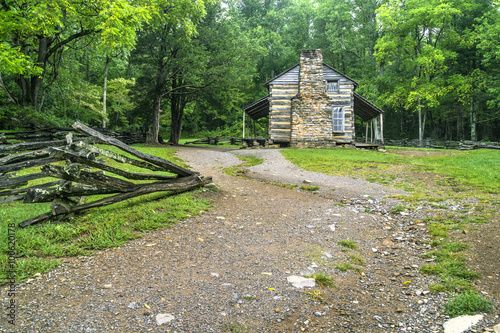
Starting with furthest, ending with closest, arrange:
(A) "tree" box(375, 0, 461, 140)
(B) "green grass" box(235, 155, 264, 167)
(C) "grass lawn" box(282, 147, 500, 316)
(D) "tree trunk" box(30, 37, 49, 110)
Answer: (A) "tree" box(375, 0, 461, 140) → (D) "tree trunk" box(30, 37, 49, 110) → (B) "green grass" box(235, 155, 264, 167) → (C) "grass lawn" box(282, 147, 500, 316)

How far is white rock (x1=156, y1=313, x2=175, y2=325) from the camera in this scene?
9.12 feet

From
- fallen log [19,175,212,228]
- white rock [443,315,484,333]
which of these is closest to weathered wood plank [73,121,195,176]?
fallen log [19,175,212,228]

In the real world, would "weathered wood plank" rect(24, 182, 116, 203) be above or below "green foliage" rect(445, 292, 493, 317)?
above

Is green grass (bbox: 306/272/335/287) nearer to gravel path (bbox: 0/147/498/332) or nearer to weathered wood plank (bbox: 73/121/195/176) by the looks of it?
gravel path (bbox: 0/147/498/332)

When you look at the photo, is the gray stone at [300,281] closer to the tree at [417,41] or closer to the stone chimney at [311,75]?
the stone chimney at [311,75]

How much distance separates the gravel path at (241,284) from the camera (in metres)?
2.82

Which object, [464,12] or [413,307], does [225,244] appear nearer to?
[413,307]

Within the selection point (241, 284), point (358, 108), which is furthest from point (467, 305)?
point (358, 108)

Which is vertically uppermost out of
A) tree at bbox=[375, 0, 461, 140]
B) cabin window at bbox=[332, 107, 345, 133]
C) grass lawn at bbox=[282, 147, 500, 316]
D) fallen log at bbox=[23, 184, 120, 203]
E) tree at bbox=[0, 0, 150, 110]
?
tree at bbox=[375, 0, 461, 140]

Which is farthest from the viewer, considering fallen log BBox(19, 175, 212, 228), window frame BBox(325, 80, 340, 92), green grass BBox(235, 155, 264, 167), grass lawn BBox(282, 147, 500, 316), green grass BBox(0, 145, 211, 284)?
window frame BBox(325, 80, 340, 92)

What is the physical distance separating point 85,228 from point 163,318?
2587 mm

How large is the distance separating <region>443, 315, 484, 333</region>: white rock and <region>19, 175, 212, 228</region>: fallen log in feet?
16.6

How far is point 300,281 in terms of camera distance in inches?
142

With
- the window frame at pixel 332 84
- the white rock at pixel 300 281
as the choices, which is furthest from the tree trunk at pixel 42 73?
the window frame at pixel 332 84
